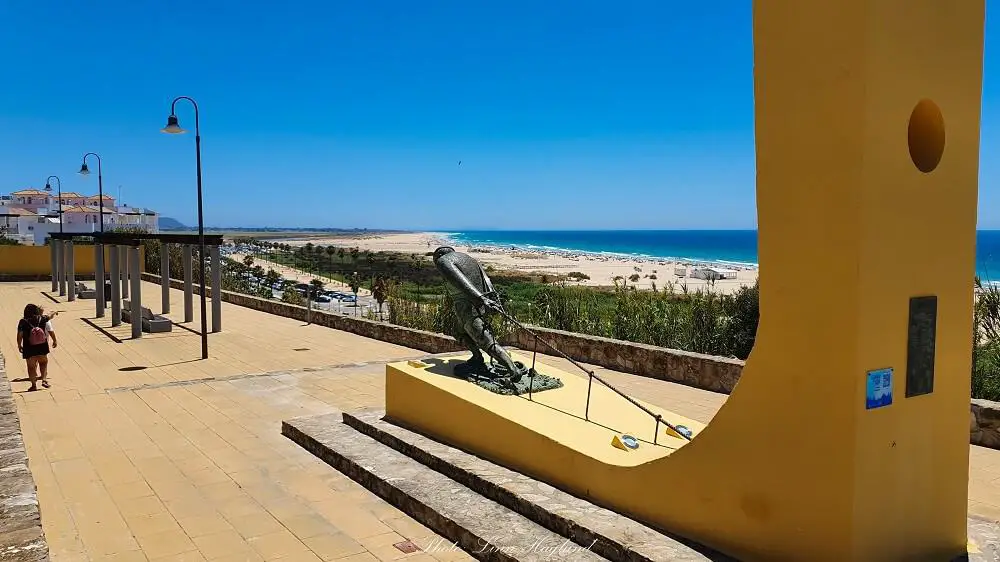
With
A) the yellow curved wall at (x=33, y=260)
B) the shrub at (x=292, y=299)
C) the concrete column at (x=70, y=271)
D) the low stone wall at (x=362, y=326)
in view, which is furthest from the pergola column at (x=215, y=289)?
the yellow curved wall at (x=33, y=260)

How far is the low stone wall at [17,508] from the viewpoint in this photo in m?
3.77

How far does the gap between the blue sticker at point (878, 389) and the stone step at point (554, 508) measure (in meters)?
1.26

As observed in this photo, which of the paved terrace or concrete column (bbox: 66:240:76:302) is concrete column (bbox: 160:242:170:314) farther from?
concrete column (bbox: 66:240:76:302)

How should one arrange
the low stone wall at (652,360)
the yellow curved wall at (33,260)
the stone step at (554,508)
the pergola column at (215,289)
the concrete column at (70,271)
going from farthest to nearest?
the yellow curved wall at (33,260) → the concrete column at (70,271) → the pergola column at (215,289) → the low stone wall at (652,360) → the stone step at (554,508)

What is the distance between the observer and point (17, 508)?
4324 mm

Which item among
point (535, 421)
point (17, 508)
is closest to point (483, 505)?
point (535, 421)

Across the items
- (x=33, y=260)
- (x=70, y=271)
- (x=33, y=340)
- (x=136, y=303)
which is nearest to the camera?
(x=33, y=340)

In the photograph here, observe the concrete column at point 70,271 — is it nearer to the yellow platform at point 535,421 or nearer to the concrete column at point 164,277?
the concrete column at point 164,277

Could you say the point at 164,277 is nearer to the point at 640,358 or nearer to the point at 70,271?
the point at 70,271

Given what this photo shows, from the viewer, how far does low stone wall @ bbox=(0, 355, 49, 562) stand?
3.77 meters

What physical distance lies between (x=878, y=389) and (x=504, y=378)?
364 centimetres

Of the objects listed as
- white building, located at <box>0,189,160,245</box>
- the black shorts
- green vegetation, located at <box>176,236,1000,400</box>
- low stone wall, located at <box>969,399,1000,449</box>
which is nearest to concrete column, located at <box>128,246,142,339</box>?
the black shorts

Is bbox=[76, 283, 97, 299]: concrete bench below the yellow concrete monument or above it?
below

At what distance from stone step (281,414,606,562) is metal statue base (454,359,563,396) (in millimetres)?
962
